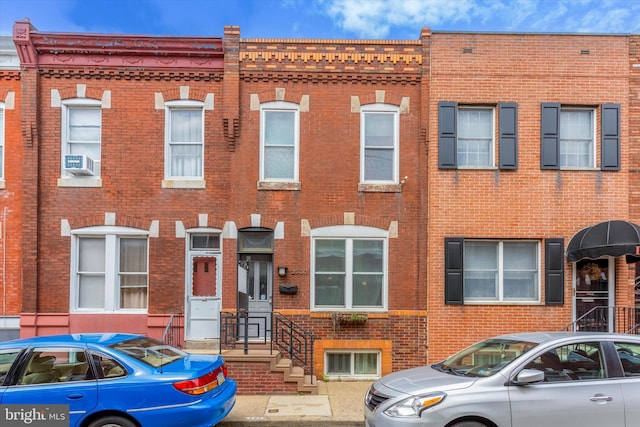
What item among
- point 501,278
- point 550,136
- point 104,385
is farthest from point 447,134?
point 104,385

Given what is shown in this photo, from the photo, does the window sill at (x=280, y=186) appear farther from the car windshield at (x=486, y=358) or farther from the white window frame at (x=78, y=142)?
the car windshield at (x=486, y=358)

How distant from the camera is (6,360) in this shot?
566 centimetres

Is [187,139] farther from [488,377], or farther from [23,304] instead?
[488,377]

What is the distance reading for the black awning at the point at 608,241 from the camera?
354 inches

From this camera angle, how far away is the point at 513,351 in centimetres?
573

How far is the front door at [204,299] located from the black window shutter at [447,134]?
219 inches

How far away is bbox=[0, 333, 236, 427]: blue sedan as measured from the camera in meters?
5.42

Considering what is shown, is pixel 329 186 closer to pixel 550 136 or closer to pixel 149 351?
pixel 550 136

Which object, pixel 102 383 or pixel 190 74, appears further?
pixel 190 74

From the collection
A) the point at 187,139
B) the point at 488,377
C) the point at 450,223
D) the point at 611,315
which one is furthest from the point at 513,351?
the point at 187,139

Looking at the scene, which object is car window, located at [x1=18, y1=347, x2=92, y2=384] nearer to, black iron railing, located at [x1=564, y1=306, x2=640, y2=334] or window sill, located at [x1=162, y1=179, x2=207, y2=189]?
window sill, located at [x1=162, y1=179, x2=207, y2=189]

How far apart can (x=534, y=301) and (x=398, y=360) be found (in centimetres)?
330

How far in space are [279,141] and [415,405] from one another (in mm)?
6771

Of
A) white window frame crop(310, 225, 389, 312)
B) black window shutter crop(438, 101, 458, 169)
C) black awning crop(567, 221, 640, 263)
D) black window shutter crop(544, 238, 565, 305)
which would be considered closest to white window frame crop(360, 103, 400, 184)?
black window shutter crop(438, 101, 458, 169)
